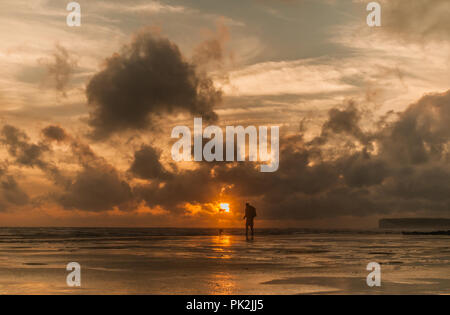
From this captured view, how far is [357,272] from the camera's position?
610 inches

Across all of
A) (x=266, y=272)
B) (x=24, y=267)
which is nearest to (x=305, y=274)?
(x=266, y=272)

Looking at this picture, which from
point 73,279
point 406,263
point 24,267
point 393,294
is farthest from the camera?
point 406,263

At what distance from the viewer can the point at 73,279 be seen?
13531 mm

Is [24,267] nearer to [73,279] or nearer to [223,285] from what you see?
[73,279]

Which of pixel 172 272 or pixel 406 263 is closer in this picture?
pixel 172 272
